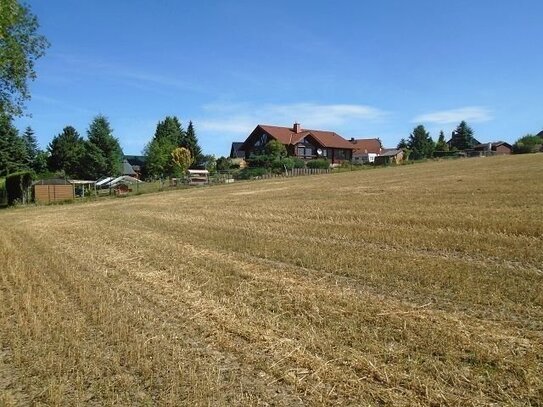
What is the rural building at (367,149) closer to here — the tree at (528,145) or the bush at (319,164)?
the tree at (528,145)

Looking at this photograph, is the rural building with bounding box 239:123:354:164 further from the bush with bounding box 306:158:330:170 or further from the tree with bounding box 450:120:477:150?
the tree with bounding box 450:120:477:150

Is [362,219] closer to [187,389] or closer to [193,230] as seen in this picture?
[193,230]

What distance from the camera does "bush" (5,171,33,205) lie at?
150ft

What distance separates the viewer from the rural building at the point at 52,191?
48.5 m

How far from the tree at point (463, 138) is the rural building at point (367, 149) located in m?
18.3

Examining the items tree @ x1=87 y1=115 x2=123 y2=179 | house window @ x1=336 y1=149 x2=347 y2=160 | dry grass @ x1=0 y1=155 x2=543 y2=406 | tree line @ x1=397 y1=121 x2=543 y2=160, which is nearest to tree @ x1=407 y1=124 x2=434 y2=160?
tree line @ x1=397 y1=121 x2=543 y2=160

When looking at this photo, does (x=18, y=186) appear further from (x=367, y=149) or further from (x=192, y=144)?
(x=367, y=149)

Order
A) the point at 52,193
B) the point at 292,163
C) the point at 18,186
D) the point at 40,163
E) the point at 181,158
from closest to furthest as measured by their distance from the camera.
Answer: the point at 18,186 < the point at 52,193 < the point at 292,163 < the point at 181,158 < the point at 40,163

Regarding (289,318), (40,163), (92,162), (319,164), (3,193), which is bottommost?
(3,193)

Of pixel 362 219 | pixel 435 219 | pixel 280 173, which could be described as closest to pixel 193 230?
pixel 362 219

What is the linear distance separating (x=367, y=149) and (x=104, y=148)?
63.6m

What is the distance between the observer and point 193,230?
16.6m

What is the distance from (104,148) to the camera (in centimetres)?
8650

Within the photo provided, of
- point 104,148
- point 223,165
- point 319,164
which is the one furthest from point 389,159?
point 104,148
